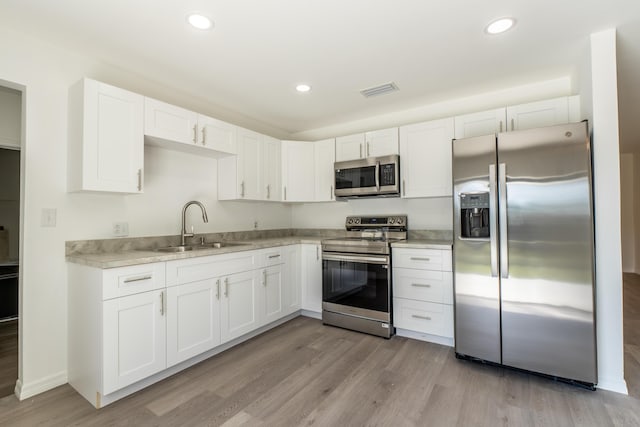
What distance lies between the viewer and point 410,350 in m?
2.69

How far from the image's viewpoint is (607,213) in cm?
201

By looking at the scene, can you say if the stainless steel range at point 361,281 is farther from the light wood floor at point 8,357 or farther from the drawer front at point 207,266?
the light wood floor at point 8,357

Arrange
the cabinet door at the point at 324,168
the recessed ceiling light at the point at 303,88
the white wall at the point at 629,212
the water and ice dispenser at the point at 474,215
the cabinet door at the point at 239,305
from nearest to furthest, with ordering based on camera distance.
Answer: the water and ice dispenser at the point at 474,215 → the cabinet door at the point at 239,305 → the recessed ceiling light at the point at 303,88 → the cabinet door at the point at 324,168 → the white wall at the point at 629,212

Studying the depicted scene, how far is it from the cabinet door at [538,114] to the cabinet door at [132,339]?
3.24 m

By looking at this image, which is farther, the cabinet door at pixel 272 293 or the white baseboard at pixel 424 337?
the cabinet door at pixel 272 293

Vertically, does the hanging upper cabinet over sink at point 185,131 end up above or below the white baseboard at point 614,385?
above

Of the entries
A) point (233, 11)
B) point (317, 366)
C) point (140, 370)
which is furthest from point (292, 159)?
point (140, 370)

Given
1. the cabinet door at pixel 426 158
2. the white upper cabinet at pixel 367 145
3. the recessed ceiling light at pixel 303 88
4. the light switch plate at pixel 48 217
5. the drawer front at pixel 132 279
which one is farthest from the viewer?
the white upper cabinet at pixel 367 145

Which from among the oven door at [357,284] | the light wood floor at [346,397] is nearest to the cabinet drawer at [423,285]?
the oven door at [357,284]

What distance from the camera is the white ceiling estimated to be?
1803 mm

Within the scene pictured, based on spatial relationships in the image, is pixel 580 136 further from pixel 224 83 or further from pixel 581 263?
pixel 224 83

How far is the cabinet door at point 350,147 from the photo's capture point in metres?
3.50

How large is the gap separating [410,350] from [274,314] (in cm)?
137

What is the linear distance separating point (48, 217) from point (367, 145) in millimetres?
2909
